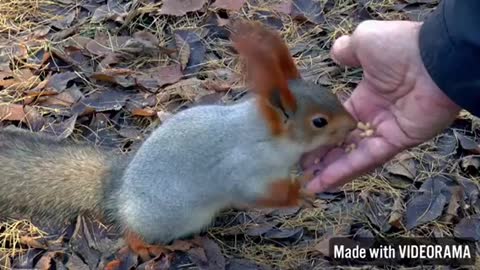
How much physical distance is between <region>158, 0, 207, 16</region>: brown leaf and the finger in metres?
1.19

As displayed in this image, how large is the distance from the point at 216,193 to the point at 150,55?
0.94 meters

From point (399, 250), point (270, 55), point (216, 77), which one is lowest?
point (399, 250)

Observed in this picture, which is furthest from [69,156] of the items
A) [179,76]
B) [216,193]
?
[179,76]

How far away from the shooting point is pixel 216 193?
7.63 ft

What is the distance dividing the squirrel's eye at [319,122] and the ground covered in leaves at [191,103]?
44cm

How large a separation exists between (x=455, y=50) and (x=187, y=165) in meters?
0.76

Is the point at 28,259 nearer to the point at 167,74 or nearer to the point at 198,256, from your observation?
the point at 198,256

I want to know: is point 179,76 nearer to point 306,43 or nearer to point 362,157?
point 306,43

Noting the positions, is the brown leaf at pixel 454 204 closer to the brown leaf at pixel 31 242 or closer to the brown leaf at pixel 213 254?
the brown leaf at pixel 213 254

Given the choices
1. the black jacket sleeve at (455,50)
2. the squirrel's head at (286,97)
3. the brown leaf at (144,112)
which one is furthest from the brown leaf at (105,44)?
the black jacket sleeve at (455,50)

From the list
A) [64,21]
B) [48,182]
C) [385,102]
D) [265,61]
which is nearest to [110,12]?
[64,21]

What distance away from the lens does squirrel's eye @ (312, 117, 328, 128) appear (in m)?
2.15

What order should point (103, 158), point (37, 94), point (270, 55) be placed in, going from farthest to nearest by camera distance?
point (37, 94) < point (103, 158) < point (270, 55)

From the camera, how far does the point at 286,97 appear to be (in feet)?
6.74
